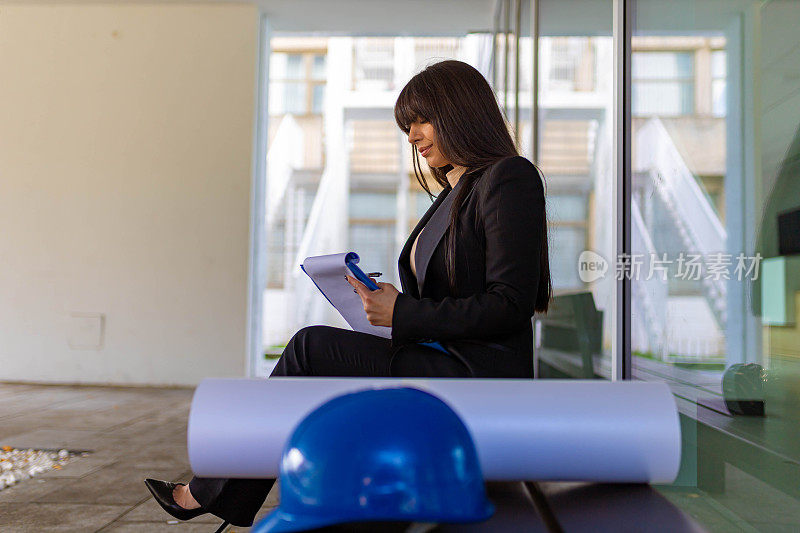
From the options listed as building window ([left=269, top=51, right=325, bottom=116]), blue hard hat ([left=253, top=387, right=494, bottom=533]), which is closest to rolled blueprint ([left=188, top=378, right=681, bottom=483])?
blue hard hat ([left=253, top=387, right=494, bottom=533])

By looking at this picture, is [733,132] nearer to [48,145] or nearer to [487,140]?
[487,140]

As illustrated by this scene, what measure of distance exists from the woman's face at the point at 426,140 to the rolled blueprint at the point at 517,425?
A: 68 cm

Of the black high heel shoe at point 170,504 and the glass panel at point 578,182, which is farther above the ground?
the glass panel at point 578,182

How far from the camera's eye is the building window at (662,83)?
1.40m

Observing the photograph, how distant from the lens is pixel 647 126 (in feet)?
5.49

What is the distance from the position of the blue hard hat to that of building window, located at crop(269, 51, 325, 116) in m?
7.33

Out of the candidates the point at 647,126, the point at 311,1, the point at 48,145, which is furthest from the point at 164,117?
the point at 647,126

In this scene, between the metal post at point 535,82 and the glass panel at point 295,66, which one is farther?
the glass panel at point 295,66

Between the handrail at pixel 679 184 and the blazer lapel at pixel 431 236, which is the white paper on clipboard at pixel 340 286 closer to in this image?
the blazer lapel at pixel 431 236

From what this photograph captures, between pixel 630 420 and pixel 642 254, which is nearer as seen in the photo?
pixel 630 420

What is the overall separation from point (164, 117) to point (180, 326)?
5.05ft

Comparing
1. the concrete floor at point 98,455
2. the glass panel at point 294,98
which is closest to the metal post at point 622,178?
the concrete floor at point 98,455

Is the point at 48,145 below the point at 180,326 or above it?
above

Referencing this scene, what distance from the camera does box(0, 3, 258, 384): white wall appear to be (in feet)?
16.6
